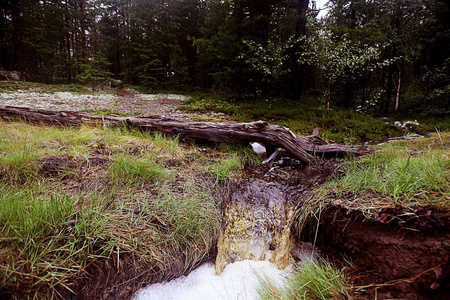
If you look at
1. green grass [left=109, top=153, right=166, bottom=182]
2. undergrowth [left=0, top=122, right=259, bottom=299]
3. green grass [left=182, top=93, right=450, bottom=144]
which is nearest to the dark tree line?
green grass [left=182, top=93, right=450, bottom=144]

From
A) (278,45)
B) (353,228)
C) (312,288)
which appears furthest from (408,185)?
(278,45)

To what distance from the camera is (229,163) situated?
3598 millimetres

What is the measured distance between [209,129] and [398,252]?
3592 millimetres

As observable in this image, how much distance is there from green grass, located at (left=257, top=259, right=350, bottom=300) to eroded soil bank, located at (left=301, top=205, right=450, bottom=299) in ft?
0.48

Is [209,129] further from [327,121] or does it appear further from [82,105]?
[82,105]

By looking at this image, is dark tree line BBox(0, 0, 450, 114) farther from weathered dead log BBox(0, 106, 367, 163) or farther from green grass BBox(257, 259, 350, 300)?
green grass BBox(257, 259, 350, 300)

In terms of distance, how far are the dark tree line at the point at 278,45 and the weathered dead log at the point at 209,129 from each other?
4.80m

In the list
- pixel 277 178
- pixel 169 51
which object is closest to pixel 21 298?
pixel 277 178

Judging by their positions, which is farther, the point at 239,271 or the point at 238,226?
the point at 238,226

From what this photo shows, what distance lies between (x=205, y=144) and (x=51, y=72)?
23970 millimetres

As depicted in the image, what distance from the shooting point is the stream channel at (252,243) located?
178 centimetres

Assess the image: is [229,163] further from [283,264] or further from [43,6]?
[43,6]

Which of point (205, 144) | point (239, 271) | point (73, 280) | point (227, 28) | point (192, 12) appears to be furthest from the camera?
point (192, 12)

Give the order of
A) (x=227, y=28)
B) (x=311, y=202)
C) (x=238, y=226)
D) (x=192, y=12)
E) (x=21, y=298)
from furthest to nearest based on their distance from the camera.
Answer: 1. (x=192, y=12)
2. (x=227, y=28)
3. (x=238, y=226)
4. (x=311, y=202)
5. (x=21, y=298)
